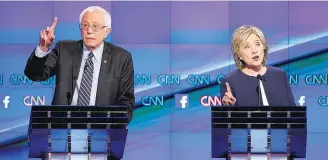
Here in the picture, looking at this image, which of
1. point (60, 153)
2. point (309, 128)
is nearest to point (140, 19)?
point (309, 128)

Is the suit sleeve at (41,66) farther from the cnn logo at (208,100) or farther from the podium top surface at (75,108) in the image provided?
the cnn logo at (208,100)

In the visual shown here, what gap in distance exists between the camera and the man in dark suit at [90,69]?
18.3ft

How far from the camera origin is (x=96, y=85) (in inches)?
220

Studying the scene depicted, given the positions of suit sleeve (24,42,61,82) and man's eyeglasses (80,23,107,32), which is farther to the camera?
man's eyeglasses (80,23,107,32)

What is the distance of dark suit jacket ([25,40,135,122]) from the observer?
5582mm

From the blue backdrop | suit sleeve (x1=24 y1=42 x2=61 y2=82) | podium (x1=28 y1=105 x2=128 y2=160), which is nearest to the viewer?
podium (x1=28 y1=105 x2=128 y2=160)

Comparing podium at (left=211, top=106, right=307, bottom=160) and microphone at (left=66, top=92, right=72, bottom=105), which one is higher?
microphone at (left=66, top=92, right=72, bottom=105)

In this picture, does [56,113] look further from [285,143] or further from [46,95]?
[46,95]

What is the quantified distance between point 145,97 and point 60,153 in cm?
357

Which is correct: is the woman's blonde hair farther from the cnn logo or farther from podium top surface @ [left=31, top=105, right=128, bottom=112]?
the cnn logo

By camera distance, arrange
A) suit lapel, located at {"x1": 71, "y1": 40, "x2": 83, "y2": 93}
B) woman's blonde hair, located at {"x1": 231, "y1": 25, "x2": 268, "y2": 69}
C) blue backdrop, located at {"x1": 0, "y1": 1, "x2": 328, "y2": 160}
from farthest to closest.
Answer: blue backdrop, located at {"x1": 0, "y1": 1, "x2": 328, "y2": 160}, woman's blonde hair, located at {"x1": 231, "y1": 25, "x2": 268, "y2": 69}, suit lapel, located at {"x1": 71, "y1": 40, "x2": 83, "y2": 93}

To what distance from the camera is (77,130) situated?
4852mm

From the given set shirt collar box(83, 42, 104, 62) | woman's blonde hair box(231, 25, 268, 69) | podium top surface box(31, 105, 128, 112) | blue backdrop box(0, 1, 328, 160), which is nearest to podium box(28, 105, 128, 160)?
podium top surface box(31, 105, 128, 112)

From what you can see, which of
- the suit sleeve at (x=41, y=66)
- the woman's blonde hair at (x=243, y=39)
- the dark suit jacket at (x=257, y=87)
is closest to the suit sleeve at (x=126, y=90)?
the suit sleeve at (x=41, y=66)
